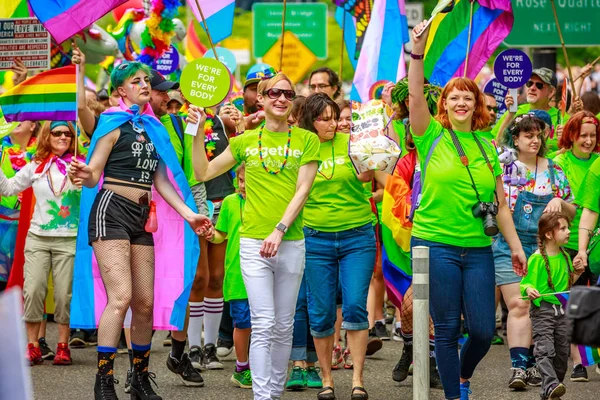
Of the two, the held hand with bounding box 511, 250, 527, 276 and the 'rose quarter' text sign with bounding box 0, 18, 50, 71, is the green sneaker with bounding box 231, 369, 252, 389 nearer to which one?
the held hand with bounding box 511, 250, 527, 276

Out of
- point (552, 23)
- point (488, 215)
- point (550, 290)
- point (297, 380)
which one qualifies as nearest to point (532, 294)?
point (550, 290)

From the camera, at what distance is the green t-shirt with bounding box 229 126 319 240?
7516 millimetres

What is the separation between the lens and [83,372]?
31.2ft

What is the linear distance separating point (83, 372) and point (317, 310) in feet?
7.40

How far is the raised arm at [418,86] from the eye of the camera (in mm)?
6785

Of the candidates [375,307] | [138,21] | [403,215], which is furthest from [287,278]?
[138,21]

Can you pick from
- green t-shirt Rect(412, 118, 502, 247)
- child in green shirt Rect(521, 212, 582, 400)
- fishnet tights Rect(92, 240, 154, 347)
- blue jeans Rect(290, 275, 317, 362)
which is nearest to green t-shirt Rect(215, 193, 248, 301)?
blue jeans Rect(290, 275, 317, 362)

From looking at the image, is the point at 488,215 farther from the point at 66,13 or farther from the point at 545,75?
the point at 545,75

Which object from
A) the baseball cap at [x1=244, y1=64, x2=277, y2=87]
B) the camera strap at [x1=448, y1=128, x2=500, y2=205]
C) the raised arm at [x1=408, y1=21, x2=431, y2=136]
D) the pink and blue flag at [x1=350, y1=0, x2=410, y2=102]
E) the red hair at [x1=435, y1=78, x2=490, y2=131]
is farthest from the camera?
the pink and blue flag at [x1=350, y1=0, x2=410, y2=102]

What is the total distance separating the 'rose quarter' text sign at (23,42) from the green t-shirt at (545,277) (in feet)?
13.0

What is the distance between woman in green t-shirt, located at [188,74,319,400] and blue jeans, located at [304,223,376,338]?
0.74 meters

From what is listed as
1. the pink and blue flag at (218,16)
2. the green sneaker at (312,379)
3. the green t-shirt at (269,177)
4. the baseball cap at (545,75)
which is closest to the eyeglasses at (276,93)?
the green t-shirt at (269,177)

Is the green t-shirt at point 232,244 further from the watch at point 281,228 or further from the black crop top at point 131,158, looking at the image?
the watch at point 281,228

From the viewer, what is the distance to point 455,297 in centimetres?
713
